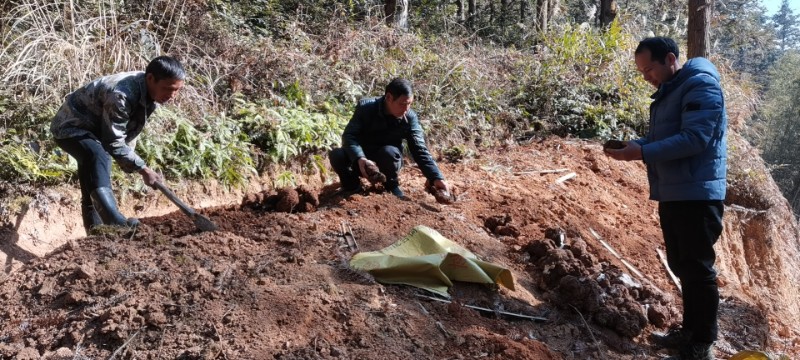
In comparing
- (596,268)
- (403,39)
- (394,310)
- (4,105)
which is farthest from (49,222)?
(403,39)

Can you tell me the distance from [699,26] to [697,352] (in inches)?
252

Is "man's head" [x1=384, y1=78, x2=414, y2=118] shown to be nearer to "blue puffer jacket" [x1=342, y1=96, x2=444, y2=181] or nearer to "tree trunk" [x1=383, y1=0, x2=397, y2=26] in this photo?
"blue puffer jacket" [x1=342, y1=96, x2=444, y2=181]

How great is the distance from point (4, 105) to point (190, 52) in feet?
7.73

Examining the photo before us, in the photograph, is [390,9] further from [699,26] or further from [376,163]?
[376,163]

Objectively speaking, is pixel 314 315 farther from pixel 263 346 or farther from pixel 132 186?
pixel 132 186

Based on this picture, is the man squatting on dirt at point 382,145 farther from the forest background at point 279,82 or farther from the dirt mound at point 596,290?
the forest background at point 279,82

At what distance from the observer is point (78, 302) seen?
272 centimetres

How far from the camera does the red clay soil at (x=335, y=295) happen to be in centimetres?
253

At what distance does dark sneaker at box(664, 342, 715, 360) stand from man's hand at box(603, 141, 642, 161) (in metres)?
1.08

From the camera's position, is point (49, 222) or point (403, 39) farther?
point (403, 39)

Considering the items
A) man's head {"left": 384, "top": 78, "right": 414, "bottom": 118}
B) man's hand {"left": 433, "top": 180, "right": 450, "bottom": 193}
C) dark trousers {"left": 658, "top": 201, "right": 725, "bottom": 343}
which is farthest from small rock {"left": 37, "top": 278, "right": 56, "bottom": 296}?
dark trousers {"left": 658, "top": 201, "right": 725, "bottom": 343}

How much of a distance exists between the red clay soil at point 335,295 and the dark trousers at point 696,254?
0.34m

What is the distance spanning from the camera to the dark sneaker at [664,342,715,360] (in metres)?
3.16

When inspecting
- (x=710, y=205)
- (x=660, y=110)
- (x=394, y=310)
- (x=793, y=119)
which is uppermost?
(x=660, y=110)
